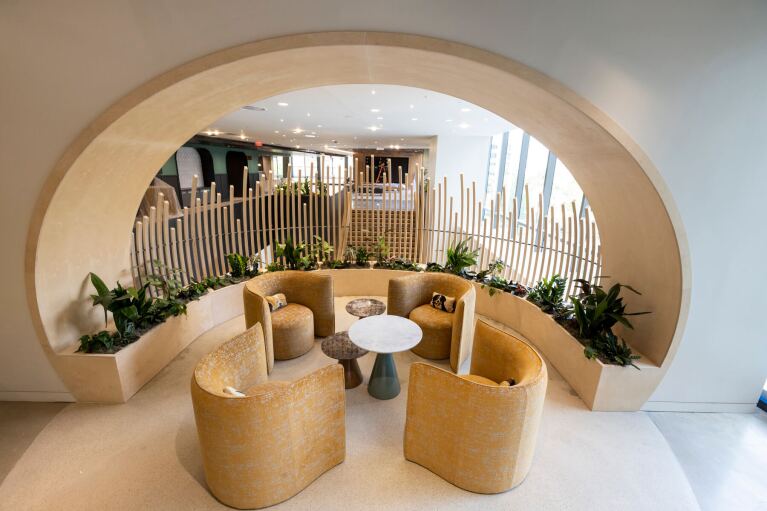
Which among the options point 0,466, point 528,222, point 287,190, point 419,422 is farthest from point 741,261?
point 0,466

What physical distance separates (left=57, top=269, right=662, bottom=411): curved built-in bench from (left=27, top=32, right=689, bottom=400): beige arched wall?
0.36 m

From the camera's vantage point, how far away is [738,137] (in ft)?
9.20

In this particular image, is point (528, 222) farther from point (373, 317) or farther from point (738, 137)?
point (373, 317)

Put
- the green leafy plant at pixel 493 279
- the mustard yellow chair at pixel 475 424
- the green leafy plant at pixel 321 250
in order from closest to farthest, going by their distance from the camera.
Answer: the mustard yellow chair at pixel 475 424 → the green leafy plant at pixel 493 279 → the green leafy plant at pixel 321 250

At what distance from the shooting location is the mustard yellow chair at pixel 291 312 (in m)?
3.71

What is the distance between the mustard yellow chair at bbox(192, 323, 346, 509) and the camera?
6.82 feet

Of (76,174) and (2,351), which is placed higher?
(76,174)

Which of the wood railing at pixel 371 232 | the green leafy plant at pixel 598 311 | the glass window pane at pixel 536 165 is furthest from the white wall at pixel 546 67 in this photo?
the glass window pane at pixel 536 165

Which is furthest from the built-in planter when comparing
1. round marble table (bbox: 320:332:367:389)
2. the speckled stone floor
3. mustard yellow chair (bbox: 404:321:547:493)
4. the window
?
the window

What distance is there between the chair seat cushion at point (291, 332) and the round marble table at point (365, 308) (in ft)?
1.76

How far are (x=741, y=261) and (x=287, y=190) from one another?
5.82 meters

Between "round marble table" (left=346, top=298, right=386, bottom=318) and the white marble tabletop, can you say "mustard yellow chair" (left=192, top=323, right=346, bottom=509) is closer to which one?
the white marble tabletop

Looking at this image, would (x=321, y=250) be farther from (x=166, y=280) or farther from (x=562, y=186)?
(x=562, y=186)

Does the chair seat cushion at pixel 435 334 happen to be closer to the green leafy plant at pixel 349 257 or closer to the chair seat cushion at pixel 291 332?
the chair seat cushion at pixel 291 332
